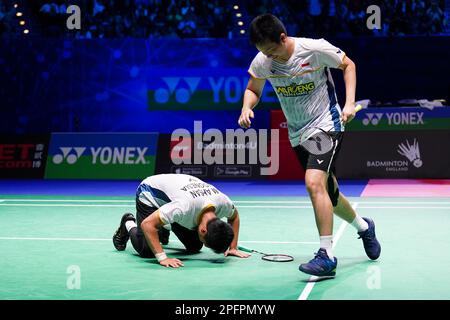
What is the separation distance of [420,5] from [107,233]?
32.0 ft

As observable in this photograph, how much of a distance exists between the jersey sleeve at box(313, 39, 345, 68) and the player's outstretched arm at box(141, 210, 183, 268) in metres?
1.63

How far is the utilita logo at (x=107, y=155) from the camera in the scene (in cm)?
1239

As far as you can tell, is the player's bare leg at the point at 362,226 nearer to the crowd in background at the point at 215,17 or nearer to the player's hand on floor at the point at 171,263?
the player's hand on floor at the point at 171,263

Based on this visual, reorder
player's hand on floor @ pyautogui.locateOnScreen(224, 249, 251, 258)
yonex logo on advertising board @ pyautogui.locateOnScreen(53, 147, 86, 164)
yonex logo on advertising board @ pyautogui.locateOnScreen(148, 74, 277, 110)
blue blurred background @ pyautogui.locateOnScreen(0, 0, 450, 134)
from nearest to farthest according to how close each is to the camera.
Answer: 1. player's hand on floor @ pyautogui.locateOnScreen(224, 249, 251, 258)
2. yonex logo on advertising board @ pyautogui.locateOnScreen(53, 147, 86, 164)
3. blue blurred background @ pyautogui.locateOnScreen(0, 0, 450, 134)
4. yonex logo on advertising board @ pyautogui.locateOnScreen(148, 74, 277, 110)

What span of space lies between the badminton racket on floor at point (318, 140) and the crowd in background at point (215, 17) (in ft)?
29.1

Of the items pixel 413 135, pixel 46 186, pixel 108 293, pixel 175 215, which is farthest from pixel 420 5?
pixel 108 293

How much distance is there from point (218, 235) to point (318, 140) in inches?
38.8

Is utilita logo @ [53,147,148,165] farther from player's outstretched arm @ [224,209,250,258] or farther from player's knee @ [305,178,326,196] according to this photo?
player's knee @ [305,178,326,196]

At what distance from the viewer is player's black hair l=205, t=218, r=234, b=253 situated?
4949mm

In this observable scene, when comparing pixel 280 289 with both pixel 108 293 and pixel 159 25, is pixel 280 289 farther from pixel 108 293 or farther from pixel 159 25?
pixel 159 25

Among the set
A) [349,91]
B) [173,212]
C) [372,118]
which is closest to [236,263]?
[173,212]

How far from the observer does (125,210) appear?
8570 mm

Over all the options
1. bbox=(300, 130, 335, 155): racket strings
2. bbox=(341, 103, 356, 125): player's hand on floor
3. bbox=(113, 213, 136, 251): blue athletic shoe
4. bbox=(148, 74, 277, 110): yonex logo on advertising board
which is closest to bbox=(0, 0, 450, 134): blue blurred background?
bbox=(148, 74, 277, 110): yonex logo on advertising board

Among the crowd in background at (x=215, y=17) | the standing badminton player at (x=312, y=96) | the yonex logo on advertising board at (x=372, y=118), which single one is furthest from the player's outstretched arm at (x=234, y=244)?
the crowd in background at (x=215, y=17)
